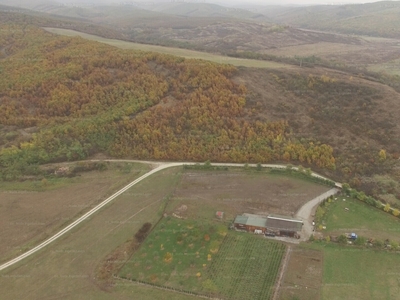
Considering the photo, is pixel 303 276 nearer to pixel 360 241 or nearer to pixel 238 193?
pixel 360 241

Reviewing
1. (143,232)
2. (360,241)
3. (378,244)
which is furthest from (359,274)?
(143,232)

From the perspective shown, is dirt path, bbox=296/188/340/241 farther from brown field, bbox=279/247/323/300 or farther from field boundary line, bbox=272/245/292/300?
field boundary line, bbox=272/245/292/300

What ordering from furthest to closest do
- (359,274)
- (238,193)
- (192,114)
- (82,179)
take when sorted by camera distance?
1. (192,114)
2. (82,179)
3. (238,193)
4. (359,274)

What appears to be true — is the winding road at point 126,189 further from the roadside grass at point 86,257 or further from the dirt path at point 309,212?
the roadside grass at point 86,257

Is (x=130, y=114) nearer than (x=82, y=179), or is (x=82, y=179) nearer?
(x=82, y=179)

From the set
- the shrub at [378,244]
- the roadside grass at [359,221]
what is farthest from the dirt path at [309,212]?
the shrub at [378,244]

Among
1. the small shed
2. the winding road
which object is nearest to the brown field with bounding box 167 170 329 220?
the small shed

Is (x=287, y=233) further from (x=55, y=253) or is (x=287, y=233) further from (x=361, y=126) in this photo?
(x=361, y=126)
